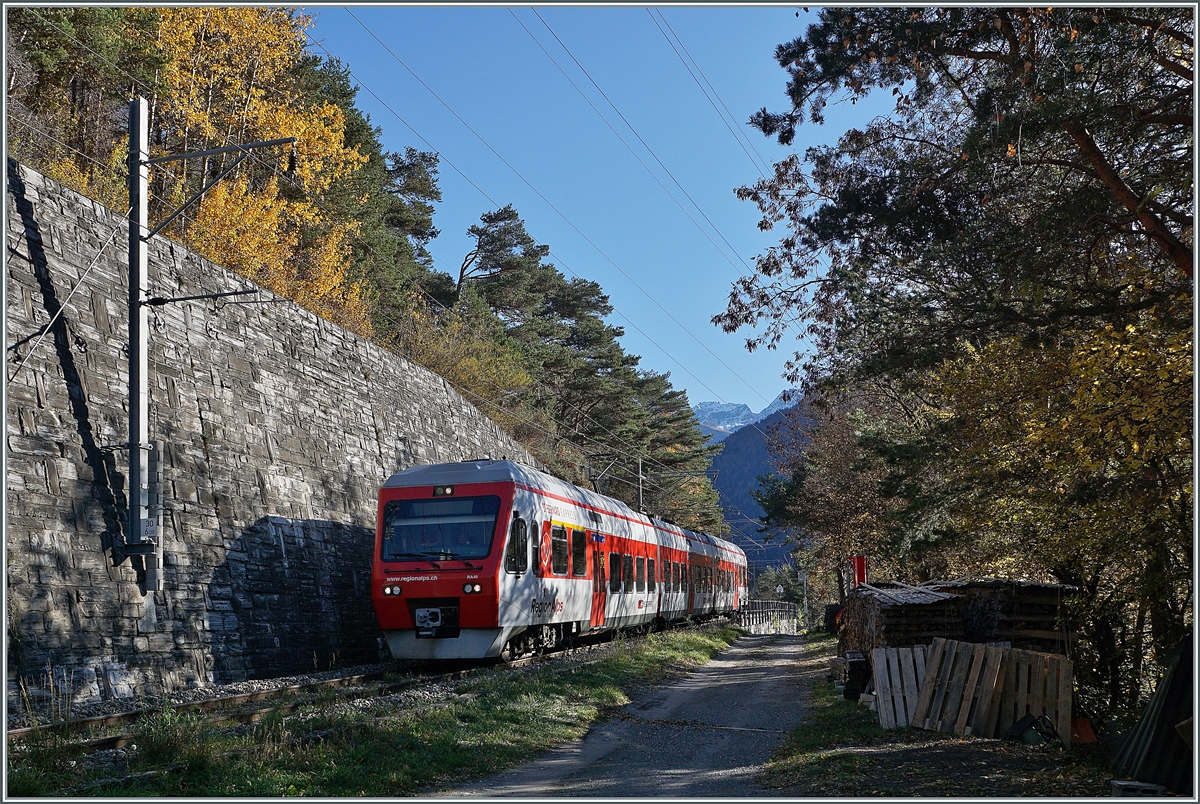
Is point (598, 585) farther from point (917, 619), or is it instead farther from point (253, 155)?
point (253, 155)

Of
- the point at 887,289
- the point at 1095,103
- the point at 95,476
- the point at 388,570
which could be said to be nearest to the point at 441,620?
the point at 388,570

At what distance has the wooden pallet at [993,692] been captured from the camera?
10547 mm

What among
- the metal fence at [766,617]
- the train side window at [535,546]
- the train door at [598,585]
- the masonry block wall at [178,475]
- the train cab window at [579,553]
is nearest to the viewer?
the masonry block wall at [178,475]

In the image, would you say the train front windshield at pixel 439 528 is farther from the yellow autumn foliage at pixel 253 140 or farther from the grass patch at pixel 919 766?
the yellow autumn foliage at pixel 253 140

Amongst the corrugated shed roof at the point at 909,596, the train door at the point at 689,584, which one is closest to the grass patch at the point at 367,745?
the corrugated shed roof at the point at 909,596

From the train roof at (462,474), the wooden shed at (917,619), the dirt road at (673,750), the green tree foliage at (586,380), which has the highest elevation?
the green tree foliage at (586,380)

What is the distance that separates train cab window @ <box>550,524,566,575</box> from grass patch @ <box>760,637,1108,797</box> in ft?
21.6

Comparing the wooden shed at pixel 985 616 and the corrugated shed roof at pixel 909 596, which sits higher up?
the corrugated shed roof at pixel 909 596

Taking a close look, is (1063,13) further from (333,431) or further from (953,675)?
(333,431)

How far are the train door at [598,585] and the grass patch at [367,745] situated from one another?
6.21 meters

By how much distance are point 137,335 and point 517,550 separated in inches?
254

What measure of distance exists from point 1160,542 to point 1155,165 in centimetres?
436

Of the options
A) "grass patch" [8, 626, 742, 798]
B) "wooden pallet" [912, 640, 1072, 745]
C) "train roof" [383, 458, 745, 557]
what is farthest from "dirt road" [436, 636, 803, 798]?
"train roof" [383, 458, 745, 557]

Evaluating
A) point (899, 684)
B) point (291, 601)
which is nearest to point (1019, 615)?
point (899, 684)
